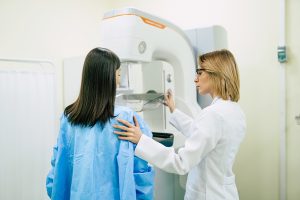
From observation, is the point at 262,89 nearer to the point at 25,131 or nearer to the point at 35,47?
the point at 25,131

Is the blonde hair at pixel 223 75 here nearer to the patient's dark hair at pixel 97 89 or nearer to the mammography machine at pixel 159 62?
the mammography machine at pixel 159 62

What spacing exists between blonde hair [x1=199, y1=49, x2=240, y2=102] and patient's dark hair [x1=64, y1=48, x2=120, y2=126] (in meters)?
0.41

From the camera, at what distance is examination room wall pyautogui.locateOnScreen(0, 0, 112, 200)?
1.76 m

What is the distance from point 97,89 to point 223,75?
504 mm

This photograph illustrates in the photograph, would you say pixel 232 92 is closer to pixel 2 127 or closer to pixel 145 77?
pixel 145 77

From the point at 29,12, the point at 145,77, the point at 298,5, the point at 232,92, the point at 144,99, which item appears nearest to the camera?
the point at 232,92

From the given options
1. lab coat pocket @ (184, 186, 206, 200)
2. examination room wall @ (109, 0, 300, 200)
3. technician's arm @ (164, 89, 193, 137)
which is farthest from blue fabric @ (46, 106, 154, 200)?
examination room wall @ (109, 0, 300, 200)

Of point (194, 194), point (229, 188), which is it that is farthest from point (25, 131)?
point (229, 188)

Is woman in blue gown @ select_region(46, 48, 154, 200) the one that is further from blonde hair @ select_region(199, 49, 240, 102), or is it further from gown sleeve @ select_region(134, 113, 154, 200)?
blonde hair @ select_region(199, 49, 240, 102)

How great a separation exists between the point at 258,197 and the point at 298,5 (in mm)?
1368

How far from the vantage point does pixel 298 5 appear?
182cm

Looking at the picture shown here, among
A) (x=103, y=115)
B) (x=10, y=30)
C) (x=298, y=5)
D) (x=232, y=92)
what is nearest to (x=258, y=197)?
(x=232, y=92)

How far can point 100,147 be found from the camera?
0.97 meters

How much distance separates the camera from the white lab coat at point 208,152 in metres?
1.02
